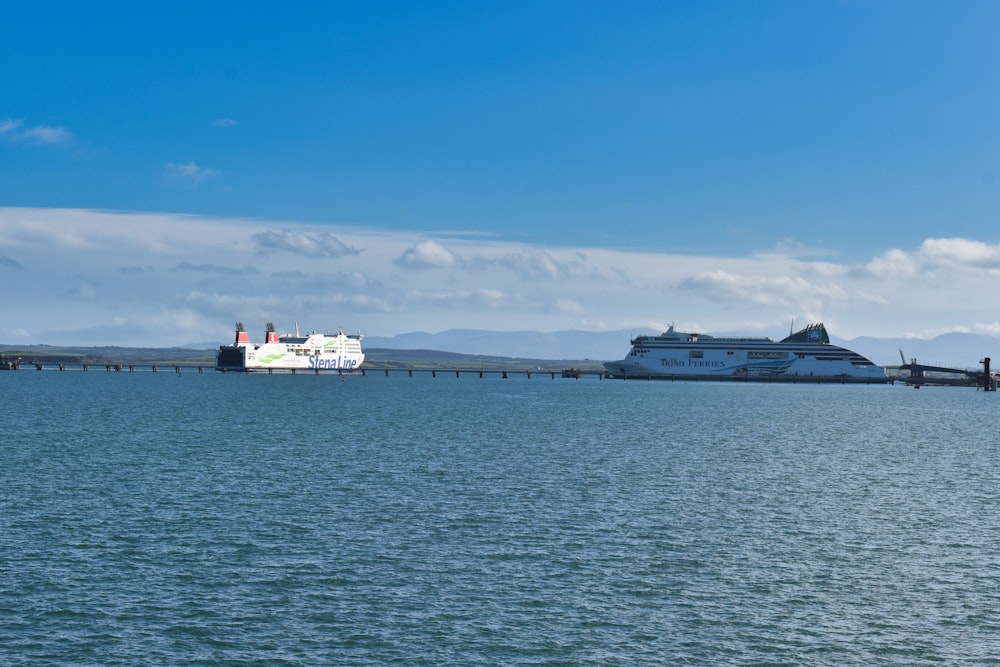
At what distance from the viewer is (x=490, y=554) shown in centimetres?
3212

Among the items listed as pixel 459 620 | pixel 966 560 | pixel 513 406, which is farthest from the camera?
pixel 513 406

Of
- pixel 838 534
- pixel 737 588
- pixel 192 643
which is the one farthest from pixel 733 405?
pixel 192 643

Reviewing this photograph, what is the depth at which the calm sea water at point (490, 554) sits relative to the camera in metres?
23.3

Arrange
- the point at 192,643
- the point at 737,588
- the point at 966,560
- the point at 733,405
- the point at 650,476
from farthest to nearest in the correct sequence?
the point at 733,405 < the point at 650,476 < the point at 966,560 < the point at 737,588 < the point at 192,643

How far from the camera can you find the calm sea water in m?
23.3

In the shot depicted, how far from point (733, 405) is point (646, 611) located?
114 metres

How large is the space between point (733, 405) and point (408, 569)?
11165 centimetres

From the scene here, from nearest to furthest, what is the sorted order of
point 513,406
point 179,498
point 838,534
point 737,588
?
point 737,588 < point 838,534 < point 179,498 < point 513,406

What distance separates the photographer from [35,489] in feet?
144

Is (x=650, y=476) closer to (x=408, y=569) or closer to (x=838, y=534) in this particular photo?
(x=838, y=534)

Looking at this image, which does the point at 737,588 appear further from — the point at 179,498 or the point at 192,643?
the point at 179,498

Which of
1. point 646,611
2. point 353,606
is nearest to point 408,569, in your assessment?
point 353,606

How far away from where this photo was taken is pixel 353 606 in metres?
26.0

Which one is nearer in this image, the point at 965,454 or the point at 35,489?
the point at 35,489
